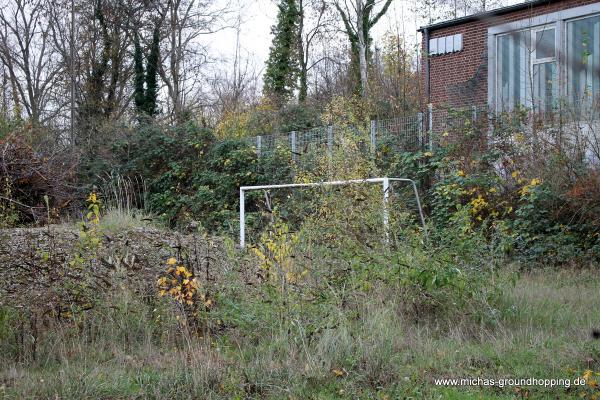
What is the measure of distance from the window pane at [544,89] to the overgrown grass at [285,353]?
6.17 meters

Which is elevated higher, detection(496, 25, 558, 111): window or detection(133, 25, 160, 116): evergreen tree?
detection(133, 25, 160, 116): evergreen tree

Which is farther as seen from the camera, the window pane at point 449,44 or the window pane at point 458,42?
the window pane at point 449,44

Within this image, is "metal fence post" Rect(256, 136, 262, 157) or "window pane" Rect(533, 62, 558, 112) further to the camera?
"metal fence post" Rect(256, 136, 262, 157)

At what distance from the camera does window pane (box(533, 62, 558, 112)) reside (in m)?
11.8

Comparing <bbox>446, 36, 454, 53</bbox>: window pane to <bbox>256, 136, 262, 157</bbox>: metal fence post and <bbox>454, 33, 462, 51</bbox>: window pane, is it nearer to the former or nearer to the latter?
<bbox>454, 33, 462, 51</bbox>: window pane

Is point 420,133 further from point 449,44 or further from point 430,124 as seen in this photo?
point 449,44

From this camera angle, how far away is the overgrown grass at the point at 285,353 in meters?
4.24

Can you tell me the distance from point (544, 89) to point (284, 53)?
1985cm

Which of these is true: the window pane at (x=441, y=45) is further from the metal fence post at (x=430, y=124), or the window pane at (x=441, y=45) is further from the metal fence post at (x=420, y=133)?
the metal fence post at (x=420, y=133)

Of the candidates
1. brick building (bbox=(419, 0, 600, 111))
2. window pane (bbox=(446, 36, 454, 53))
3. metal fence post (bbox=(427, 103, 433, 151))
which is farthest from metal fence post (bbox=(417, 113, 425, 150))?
window pane (bbox=(446, 36, 454, 53))

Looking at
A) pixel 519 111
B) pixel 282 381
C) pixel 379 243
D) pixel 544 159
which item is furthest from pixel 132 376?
pixel 519 111

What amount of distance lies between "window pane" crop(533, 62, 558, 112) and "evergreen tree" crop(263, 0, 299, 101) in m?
18.5

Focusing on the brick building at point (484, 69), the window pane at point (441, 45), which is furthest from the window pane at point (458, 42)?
the window pane at point (441, 45)

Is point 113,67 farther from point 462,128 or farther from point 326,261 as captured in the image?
point 326,261
